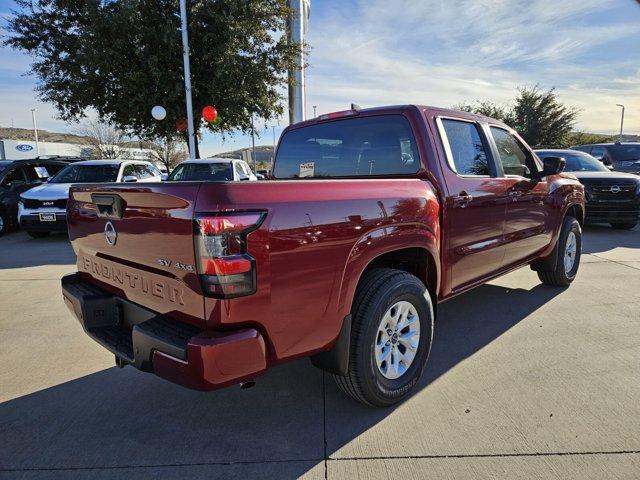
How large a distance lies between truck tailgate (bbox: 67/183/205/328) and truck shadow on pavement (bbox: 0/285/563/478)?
844 mm

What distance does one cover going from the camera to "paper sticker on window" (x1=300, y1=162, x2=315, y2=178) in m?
3.89

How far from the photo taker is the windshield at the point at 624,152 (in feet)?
43.1

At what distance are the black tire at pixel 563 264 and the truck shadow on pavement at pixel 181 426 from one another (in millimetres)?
2394

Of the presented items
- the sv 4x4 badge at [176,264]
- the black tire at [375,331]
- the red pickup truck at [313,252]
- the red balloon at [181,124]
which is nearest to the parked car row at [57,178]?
the red balloon at [181,124]

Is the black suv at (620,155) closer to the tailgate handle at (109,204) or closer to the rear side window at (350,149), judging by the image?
the rear side window at (350,149)

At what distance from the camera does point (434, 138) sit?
3.29 meters

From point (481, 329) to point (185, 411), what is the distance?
2.76 metres

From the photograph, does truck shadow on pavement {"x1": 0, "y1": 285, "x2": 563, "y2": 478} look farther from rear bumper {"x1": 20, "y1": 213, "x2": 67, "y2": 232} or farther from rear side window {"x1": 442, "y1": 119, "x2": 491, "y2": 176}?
rear bumper {"x1": 20, "y1": 213, "x2": 67, "y2": 232}

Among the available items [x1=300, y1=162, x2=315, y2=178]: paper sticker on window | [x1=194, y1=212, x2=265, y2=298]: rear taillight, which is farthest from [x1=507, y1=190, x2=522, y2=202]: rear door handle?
[x1=194, y1=212, x2=265, y2=298]: rear taillight

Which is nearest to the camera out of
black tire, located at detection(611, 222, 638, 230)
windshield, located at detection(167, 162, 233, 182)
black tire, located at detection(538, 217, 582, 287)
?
black tire, located at detection(538, 217, 582, 287)

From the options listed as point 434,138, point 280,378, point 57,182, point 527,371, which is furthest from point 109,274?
point 57,182

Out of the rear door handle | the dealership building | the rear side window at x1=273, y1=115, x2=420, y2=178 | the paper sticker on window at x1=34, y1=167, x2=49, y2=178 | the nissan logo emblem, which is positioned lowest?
the nissan logo emblem

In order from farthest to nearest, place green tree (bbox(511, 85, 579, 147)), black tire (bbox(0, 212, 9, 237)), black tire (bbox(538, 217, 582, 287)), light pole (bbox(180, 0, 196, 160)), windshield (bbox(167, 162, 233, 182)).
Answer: green tree (bbox(511, 85, 579, 147)) < light pole (bbox(180, 0, 196, 160)) < windshield (bbox(167, 162, 233, 182)) < black tire (bbox(0, 212, 9, 237)) < black tire (bbox(538, 217, 582, 287))

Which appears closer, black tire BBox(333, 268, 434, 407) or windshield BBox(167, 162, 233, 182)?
black tire BBox(333, 268, 434, 407)
